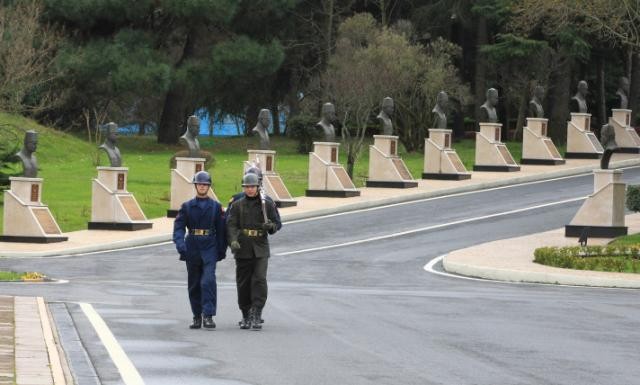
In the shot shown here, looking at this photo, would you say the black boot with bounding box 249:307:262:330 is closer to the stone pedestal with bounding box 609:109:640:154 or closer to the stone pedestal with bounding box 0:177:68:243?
the stone pedestal with bounding box 0:177:68:243

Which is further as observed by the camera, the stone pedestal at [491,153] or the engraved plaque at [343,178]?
the stone pedestal at [491,153]

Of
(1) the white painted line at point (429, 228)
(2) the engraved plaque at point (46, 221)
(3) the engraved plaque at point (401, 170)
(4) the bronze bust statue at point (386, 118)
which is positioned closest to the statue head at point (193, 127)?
(2) the engraved plaque at point (46, 221)

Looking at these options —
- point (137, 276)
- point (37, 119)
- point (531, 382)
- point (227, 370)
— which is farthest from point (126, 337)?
point (37, 119)

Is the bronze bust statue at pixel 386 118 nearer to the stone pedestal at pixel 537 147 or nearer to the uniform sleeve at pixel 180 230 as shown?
the stone pedestal at pixel 537 147

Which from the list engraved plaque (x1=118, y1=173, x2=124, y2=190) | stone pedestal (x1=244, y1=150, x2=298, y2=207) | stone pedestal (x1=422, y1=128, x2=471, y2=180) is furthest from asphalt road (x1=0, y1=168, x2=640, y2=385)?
stone pedestal (x1=422, y1=128, x2=471, y2=180)

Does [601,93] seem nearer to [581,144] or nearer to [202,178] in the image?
[581,144]

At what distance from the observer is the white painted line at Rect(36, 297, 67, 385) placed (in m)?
11.4

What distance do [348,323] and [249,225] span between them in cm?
156

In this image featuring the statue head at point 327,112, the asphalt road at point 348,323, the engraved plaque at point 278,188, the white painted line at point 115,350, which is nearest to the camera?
the white painted line at point 115,350

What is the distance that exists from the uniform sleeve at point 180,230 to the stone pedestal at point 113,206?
60.9 ft

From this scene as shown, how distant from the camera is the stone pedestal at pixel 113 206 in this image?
35.2m

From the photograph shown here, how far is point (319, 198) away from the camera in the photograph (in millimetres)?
41844

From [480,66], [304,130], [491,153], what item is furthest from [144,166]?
[480,66]

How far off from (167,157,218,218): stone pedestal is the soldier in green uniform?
20.6 m
